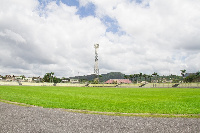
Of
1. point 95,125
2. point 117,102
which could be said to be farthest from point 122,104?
point 95,125

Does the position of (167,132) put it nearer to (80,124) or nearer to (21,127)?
(80,124)

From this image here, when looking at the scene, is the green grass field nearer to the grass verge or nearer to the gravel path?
the grass verge

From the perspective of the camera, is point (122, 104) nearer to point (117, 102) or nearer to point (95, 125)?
point (117, 102)

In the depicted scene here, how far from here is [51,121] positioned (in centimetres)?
→ 889

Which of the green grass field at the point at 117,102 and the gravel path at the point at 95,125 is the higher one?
the gravel path at the point at 95,125

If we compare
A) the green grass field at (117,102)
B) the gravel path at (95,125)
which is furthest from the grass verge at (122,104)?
the gravel path at (95,125)

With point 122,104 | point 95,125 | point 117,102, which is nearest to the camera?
point 95,125

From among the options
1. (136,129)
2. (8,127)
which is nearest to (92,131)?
(136,129)

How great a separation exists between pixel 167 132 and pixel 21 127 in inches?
254

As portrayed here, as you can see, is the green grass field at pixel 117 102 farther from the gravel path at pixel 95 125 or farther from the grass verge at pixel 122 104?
the gravel path at pixel 95 125

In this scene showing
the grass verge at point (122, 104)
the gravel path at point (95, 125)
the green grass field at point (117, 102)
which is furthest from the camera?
the green grass field at point (117, 102)

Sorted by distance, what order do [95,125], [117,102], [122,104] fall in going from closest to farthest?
[95,125], [122,104], [117,102]

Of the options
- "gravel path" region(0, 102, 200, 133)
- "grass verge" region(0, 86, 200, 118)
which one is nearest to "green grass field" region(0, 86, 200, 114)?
"grass verge" region(0, 86, 200, 118)

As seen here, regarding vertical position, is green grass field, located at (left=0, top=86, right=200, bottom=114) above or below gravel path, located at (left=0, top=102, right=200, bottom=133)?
below
